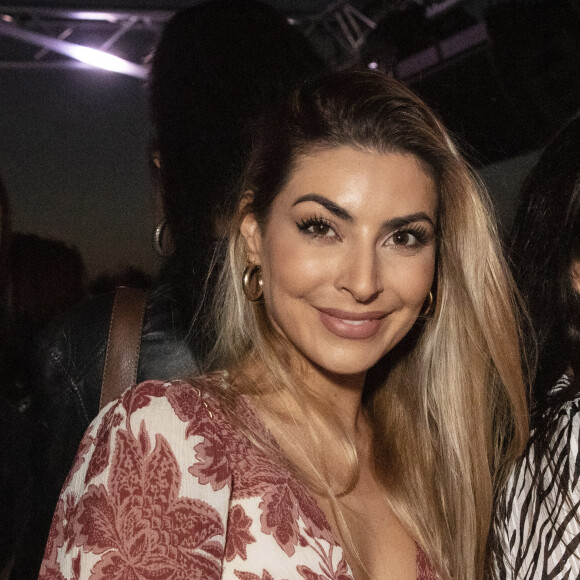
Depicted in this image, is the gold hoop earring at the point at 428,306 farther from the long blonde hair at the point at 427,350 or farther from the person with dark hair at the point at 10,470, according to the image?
the person with dark hair at the point at 10,470

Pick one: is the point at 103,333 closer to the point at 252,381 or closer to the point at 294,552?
the point at 252,381

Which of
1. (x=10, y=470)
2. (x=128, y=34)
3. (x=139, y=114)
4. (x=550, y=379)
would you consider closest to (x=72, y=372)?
(x=10, y=470)

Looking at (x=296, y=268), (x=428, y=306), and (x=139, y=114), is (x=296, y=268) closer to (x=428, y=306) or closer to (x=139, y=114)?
(x=428, y=306)

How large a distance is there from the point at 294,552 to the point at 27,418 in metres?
0.88

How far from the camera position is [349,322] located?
154cm

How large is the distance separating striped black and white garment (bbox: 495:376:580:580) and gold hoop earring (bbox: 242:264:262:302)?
0.65 meters

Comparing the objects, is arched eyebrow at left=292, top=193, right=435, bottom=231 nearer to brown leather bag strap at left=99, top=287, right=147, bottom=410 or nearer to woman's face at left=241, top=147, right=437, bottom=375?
woman's face at left=241, top=147, right=437, bottom=375

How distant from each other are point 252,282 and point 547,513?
72cm

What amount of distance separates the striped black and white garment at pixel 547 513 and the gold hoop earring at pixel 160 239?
0.95 meters

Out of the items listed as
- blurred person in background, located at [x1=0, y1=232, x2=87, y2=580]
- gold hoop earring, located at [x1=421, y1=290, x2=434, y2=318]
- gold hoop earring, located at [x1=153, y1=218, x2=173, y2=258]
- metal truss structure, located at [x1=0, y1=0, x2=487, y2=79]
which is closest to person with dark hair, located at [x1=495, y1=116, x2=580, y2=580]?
gold hoop earring, located at [x1=421, y1=290, x2=434, y2=318]

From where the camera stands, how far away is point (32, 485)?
1833 millimetres

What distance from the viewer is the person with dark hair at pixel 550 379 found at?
152cm

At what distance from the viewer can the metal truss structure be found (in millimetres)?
4141

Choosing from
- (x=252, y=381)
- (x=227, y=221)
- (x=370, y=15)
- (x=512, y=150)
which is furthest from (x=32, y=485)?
(x=370, y=15)
